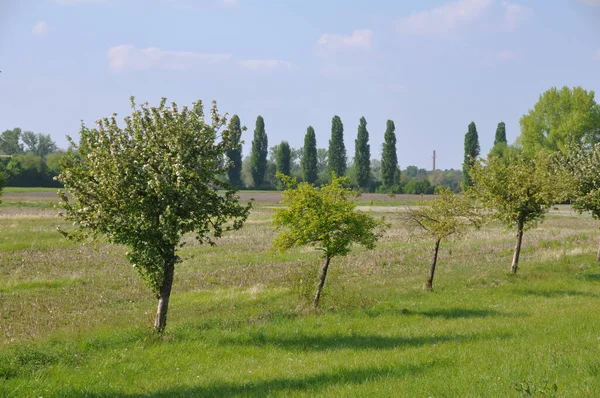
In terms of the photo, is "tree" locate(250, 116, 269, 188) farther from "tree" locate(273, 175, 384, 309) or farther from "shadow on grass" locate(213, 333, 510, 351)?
"shadow on grass" locate(213, 333, 510, 351)

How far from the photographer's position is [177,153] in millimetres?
16750

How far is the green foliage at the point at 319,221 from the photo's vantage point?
2128cm

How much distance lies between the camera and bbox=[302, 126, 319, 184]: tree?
431 feet

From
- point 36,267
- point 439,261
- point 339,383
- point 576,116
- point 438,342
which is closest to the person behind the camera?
point 339,383

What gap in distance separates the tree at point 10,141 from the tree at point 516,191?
610 ft

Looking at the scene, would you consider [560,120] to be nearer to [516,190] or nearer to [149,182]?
[516,190]

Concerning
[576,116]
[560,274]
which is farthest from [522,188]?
[576,116]

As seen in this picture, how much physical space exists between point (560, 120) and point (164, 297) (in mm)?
102021

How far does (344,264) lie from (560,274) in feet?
37.0

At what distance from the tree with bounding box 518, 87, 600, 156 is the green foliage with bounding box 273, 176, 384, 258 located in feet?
283

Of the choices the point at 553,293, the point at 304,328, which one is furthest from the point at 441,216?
the point at 304,328

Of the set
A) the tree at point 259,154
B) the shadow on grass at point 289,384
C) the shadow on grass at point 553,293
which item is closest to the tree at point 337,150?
the tree at point 259,154

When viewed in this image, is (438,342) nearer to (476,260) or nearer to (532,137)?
(476,260)

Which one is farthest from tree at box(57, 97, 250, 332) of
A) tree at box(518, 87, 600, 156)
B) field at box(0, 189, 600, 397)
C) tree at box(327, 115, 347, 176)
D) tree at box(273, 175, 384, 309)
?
tree at box(327, 115, 347, 176)
